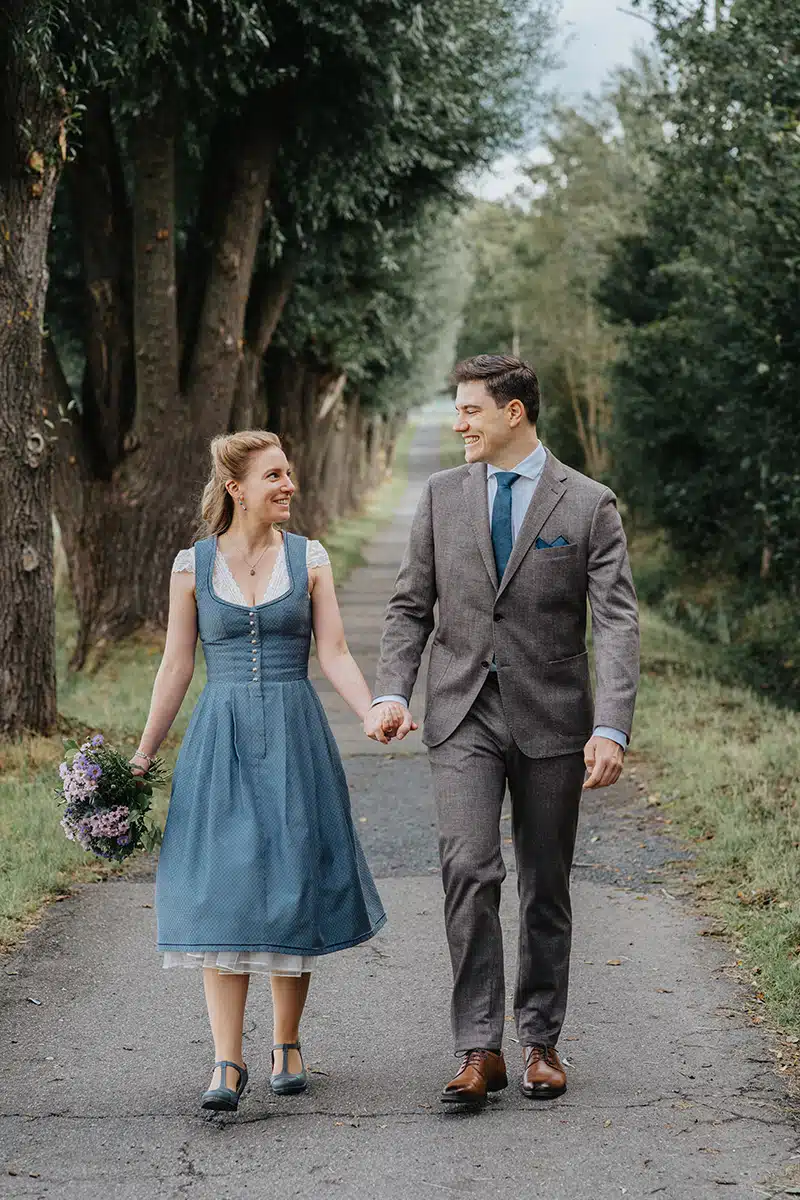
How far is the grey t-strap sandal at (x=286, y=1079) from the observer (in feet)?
15.0

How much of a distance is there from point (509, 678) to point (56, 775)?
4985 millimetres

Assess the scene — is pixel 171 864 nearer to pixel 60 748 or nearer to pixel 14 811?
pixel 14 811

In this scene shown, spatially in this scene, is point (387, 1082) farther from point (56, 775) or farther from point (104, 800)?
point (56, 775)

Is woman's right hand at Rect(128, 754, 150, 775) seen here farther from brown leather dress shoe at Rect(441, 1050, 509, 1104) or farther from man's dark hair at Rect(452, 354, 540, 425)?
man's dark hair at Rect(452, 354, 540, 425)

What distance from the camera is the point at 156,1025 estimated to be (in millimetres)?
5312

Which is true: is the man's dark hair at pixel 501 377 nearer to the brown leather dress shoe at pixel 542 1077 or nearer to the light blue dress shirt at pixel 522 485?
the light blue dress shirt at pixel 522 485

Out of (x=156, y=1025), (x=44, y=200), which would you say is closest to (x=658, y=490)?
(x=44, y=200)

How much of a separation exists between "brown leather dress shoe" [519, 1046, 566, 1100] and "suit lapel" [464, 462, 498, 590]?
1.35m

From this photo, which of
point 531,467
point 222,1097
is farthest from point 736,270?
point 222,1097

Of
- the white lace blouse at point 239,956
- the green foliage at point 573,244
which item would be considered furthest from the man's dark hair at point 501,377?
the green foliage at point 573,244

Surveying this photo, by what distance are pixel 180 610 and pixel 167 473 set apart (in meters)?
10.5

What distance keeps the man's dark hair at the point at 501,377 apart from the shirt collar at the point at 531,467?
6.3 inches

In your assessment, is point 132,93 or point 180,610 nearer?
point 180,610

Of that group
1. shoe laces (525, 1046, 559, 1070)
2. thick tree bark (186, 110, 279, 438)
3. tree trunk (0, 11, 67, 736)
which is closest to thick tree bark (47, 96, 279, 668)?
thick tree bark (186, 110, 279, 438)
